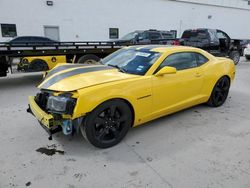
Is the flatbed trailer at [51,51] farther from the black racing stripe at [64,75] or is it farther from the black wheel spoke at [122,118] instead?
the black wheel spoke at [122,118]

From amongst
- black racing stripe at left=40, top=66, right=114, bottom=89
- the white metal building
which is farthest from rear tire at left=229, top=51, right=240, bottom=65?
the white metal building

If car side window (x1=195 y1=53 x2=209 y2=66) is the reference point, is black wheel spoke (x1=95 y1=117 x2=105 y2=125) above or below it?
below

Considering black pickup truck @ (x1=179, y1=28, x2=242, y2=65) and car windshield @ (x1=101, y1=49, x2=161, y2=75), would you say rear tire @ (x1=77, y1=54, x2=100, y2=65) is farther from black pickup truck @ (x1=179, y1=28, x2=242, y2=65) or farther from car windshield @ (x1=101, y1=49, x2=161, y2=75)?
black pickup truck @ (x1=179, y1=28, x2=242, y2=65)

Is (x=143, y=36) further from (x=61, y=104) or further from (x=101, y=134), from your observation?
(x=61, y=104)

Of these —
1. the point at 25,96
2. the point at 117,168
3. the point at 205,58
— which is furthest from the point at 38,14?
the point at 117,168

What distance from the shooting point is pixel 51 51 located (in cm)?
731

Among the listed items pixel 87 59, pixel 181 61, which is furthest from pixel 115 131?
pixel 87 59

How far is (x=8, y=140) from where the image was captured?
350 cm

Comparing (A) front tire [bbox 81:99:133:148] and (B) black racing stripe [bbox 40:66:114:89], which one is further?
(B) black racing stripe [bbox 40:66:114:89]

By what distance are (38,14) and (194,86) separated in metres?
16.2

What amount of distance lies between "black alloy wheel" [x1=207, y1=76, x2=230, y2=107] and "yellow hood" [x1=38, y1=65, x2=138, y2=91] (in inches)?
92.6

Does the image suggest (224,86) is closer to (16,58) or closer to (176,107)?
(176,107)

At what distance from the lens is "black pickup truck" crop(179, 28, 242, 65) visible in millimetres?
10656

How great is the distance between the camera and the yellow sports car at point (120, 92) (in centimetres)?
294
